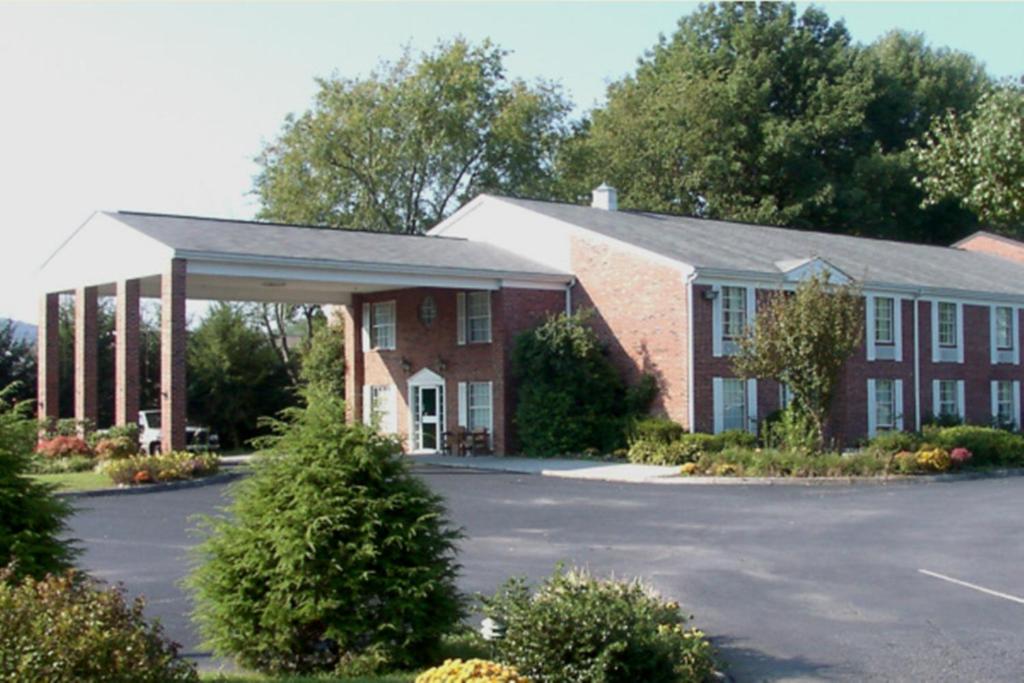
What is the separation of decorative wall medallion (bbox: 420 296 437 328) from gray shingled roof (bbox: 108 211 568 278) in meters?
1.74

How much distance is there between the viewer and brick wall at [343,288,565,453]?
33.4 m

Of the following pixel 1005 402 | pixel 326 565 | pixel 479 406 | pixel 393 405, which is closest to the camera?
pixel 326 565

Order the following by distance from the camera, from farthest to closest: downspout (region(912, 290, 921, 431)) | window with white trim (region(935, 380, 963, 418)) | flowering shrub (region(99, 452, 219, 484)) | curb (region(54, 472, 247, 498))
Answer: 1. window with white trim (region(935, 380, 963, 418))
2. downspout (region(912, 290, 921, 431))
3. flowering shrub (region(99, 452, 219, 484))
4. curb (region(54, 472, 247, 498))

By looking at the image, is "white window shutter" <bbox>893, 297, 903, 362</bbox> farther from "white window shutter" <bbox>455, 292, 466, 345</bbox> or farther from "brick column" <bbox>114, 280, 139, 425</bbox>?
"brick column" <bbox>114, 280, 139, 425</bbox>

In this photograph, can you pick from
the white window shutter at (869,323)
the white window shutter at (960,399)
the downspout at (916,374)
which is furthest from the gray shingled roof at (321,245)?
the white window shutter at (960,399)

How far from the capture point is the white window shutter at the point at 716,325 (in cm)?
3117

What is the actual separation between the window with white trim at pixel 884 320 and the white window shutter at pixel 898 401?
1234mm

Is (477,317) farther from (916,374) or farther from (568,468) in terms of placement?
(916,374)

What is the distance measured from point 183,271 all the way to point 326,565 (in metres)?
20.5

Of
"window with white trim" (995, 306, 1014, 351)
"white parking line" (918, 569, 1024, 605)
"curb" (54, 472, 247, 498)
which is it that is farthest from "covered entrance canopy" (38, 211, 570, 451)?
"white parking line" (918, 569, 1024, 605)

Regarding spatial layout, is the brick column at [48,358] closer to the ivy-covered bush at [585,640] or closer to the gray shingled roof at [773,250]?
the gray shingled roof at [773,250]

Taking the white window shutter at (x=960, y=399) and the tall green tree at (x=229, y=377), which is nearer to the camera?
the white window shutter at (x=960, y=399)

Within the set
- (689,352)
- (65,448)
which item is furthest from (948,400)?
(65,448)

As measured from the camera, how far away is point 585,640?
25.8ft
